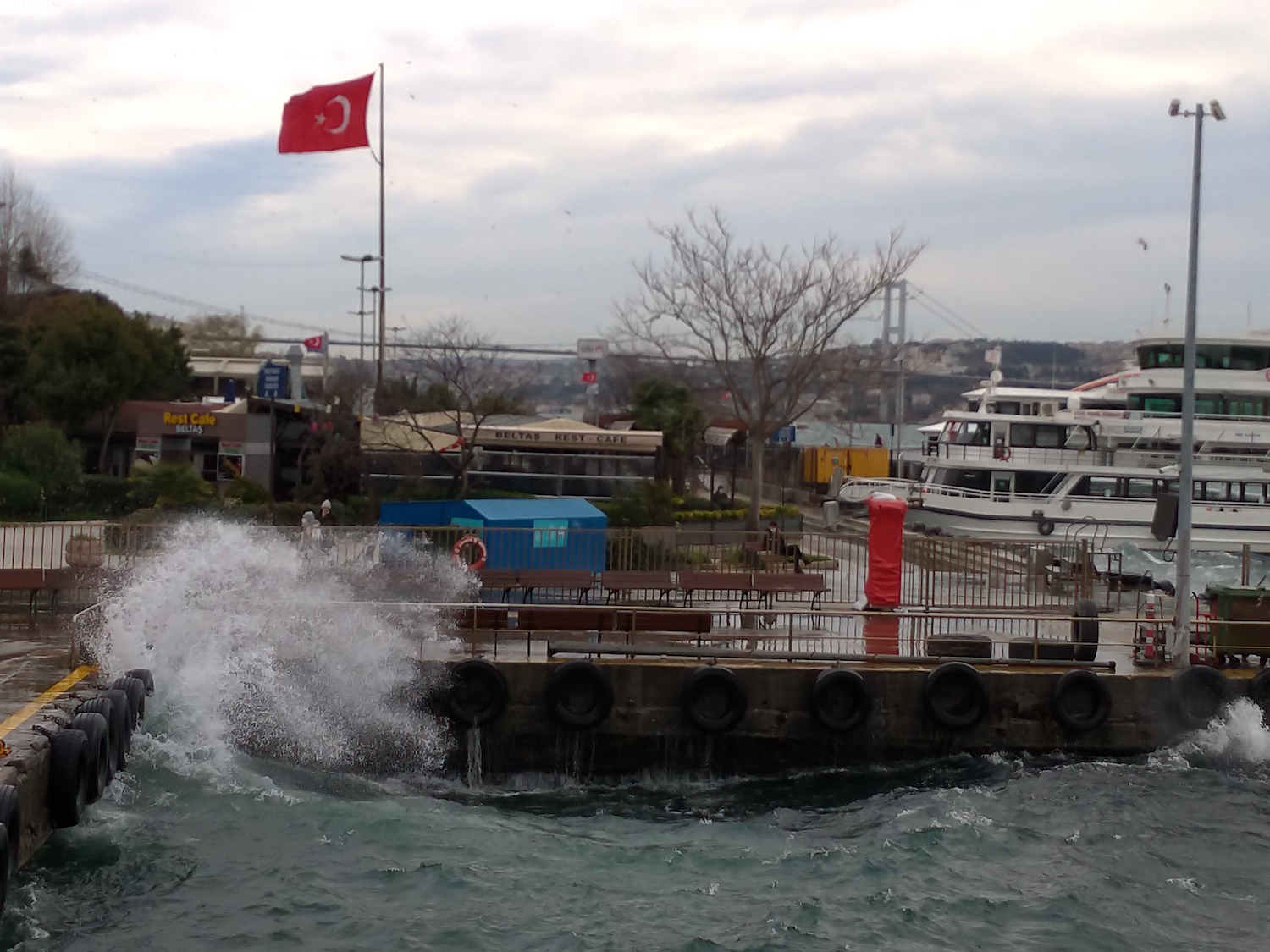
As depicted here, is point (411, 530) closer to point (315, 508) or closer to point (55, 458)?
point (315, 508)

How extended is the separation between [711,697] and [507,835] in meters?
3.85

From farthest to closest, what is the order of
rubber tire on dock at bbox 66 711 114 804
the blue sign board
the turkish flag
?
the turkish flag, the blue sign board, rubber tire on dock at bbox 66 711 114 804

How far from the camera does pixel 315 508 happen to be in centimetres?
3450

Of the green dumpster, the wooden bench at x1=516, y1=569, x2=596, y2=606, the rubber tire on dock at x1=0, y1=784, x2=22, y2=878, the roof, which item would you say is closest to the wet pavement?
the rubber tire on dock at x1=0, y1=784, x2=22, y2=878

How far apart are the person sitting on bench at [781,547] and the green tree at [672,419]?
18931 mm

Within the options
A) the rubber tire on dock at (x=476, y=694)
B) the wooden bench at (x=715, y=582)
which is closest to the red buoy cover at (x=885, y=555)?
the wooden bench at (x=715, y=582)

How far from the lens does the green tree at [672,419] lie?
48531mm

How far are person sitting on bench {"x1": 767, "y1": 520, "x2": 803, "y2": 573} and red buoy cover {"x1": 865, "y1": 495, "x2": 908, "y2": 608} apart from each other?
3.95 meters

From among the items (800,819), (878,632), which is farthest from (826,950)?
(878,632)

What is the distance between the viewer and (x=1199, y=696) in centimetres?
1802

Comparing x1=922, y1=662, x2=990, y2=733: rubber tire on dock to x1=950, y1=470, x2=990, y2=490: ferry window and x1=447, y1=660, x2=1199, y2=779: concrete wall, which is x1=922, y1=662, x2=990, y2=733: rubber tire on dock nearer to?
x1=447, y1=660, x2=1199, y2=779: concrete wall

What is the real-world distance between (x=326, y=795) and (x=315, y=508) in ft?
64.4

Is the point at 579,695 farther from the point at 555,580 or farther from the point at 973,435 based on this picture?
the point at 973,435

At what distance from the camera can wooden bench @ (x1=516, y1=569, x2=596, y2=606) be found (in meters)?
21.3
